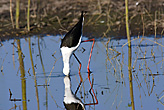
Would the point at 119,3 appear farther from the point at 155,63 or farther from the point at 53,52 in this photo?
the point at 155,63

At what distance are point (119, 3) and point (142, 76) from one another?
22.9 feet

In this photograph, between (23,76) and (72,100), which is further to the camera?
(23,76)

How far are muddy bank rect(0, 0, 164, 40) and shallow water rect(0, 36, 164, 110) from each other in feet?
4.04

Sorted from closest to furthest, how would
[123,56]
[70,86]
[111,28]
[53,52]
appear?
[70,86] → [123,56] → [53,52] → [111,28]

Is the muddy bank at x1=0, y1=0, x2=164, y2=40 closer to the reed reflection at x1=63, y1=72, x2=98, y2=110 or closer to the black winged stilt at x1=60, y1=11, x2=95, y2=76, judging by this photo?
the black winged stilt at x1=60, y1=11, x2=95, y2=76

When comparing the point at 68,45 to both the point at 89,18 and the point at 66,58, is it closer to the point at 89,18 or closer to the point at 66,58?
the point at 66,58

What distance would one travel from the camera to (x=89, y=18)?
1207 centimetres

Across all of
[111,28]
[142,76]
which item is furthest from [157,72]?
[111,28]

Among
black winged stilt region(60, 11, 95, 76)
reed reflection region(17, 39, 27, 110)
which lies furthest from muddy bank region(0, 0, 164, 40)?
black winged stilt region(60, 11, 95, 76)

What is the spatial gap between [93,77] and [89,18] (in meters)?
5.41

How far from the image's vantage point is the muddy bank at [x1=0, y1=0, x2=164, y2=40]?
10.7 metres

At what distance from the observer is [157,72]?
6871 millimetres

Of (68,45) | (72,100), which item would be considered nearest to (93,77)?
(68,45)

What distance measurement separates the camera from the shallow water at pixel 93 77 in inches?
222
